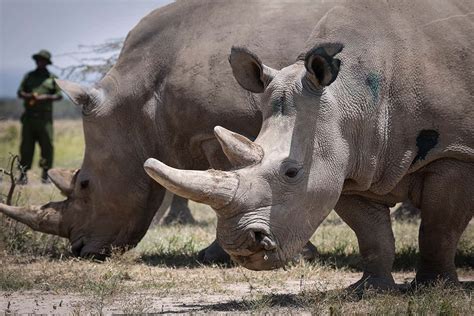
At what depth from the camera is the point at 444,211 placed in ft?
27.5

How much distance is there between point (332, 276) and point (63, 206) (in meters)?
3.15

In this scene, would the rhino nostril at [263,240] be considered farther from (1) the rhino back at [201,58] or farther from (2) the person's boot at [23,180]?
(2) the person's boot at [23,180]

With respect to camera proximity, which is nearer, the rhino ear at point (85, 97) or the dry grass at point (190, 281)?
the dry grass at point (190, 281)

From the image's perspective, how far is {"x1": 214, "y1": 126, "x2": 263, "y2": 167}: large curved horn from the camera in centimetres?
764

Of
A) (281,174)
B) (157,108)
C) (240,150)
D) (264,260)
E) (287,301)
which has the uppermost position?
(240,150)

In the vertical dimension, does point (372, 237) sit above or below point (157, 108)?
below

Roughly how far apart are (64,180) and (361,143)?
14.1 feet

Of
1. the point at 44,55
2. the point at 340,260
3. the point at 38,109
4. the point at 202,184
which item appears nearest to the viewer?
the point at 202,184

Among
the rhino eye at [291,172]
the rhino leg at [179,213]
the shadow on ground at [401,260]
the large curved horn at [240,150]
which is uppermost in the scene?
the large curved horn at [240,150]

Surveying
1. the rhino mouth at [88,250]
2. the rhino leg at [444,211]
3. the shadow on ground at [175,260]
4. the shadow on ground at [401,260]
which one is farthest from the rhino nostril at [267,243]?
the rhino mouth at [88,250]

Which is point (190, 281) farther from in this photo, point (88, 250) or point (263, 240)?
point (263, 240)

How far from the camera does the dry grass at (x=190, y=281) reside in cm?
777

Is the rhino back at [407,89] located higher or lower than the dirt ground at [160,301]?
higher

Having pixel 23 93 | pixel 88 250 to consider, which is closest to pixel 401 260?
pixel 88 250
